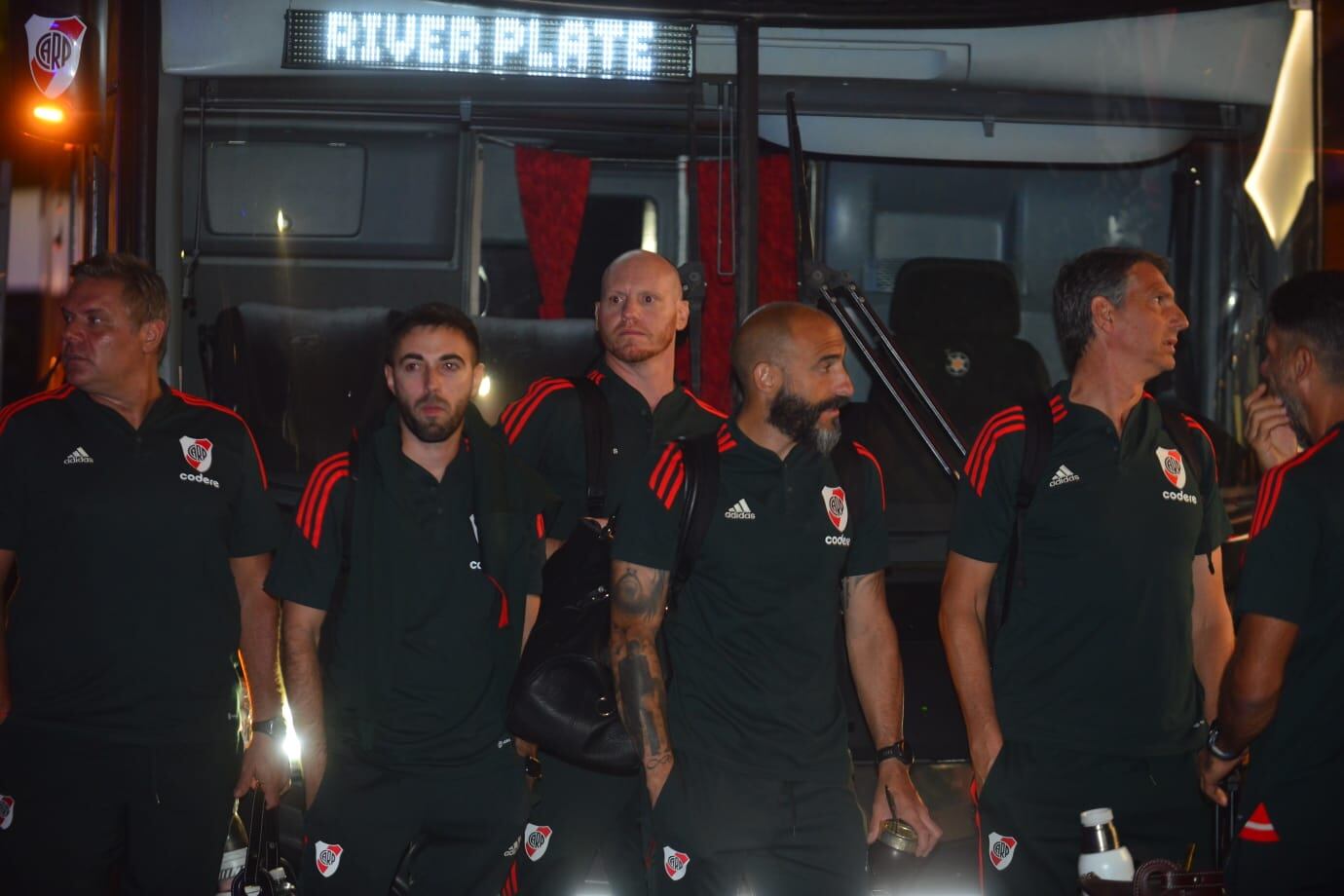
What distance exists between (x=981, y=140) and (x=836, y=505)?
1.42 meters

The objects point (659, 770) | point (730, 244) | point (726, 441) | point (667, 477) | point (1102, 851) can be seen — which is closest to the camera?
point (1102, 851)

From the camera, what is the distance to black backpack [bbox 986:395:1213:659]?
353cm

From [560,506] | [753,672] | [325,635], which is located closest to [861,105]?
[560,506]

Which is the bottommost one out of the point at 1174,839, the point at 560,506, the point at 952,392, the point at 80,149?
the point at 1174,839

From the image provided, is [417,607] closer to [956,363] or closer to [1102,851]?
[1102,851]

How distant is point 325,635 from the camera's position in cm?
376

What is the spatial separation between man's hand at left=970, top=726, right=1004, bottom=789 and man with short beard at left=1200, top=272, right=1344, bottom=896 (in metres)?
0.52

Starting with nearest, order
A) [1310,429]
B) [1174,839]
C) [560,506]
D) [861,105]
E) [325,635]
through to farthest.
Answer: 1. [1310,429]
2. [1174,839]
3. [325,635]
4. [560,506]
5. [861,105]

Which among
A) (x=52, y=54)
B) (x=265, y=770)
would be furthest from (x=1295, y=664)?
(x=52, y=54)

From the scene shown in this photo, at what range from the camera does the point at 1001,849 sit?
3.50m

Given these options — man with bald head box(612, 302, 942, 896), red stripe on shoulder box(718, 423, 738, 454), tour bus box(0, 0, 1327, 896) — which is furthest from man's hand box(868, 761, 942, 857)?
red stripe on shoulder box(718, 423, 738, 454)

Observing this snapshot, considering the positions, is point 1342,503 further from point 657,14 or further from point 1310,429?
point 657,14

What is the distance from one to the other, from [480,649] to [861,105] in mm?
1925

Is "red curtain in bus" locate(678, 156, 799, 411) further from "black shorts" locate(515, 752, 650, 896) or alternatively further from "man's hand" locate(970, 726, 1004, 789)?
"man's hand" locate(970, 726, 1004, 789)
